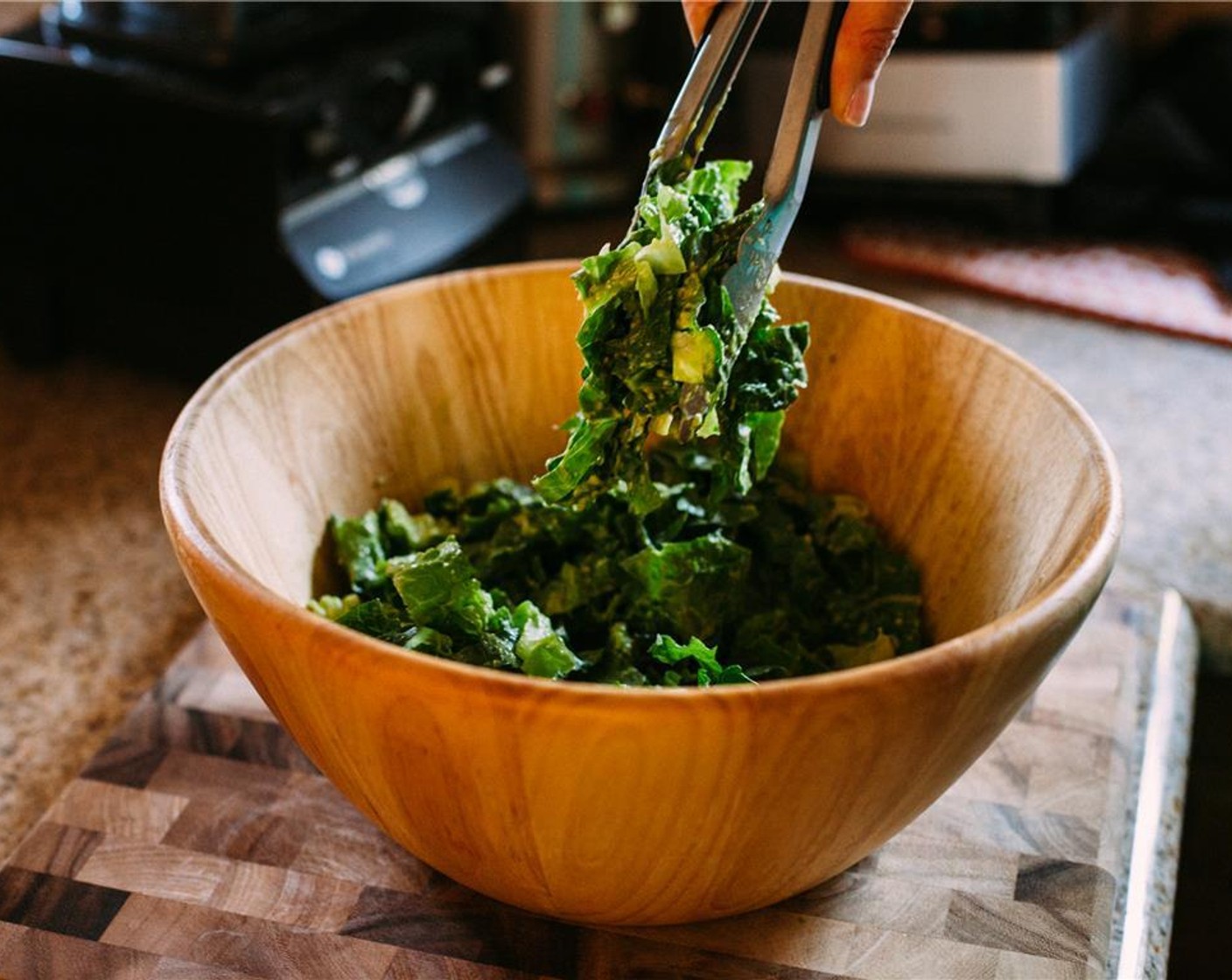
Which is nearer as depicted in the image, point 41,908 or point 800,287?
point 41,908

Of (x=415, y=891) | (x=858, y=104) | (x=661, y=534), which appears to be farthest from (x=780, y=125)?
(x=415, y=891)

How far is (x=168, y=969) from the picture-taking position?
740 millimetres

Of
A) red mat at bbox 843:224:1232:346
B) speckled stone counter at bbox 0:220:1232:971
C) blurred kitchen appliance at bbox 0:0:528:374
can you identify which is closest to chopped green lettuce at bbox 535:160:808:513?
speckled stone counter at bbox 0:220:1232:971

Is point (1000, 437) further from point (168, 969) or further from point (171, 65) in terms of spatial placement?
point (171, 65)

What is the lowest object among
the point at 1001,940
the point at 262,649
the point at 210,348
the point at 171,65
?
the point at 1001,940

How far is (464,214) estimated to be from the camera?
5.11 ft

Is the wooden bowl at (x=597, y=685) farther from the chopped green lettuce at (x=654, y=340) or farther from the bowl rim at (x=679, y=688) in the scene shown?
the chopped green lettuce at (x=654, y=340)

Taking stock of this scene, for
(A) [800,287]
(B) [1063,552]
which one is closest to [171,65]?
(A) [800,287]

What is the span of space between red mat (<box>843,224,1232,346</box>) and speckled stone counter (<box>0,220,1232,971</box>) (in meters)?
0.02

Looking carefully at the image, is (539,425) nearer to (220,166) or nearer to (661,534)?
(661,534)

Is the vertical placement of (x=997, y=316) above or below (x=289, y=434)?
below

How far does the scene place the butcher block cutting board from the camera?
0.75 meters

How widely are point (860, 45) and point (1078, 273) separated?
118 cm

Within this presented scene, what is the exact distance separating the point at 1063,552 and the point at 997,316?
1105mm
